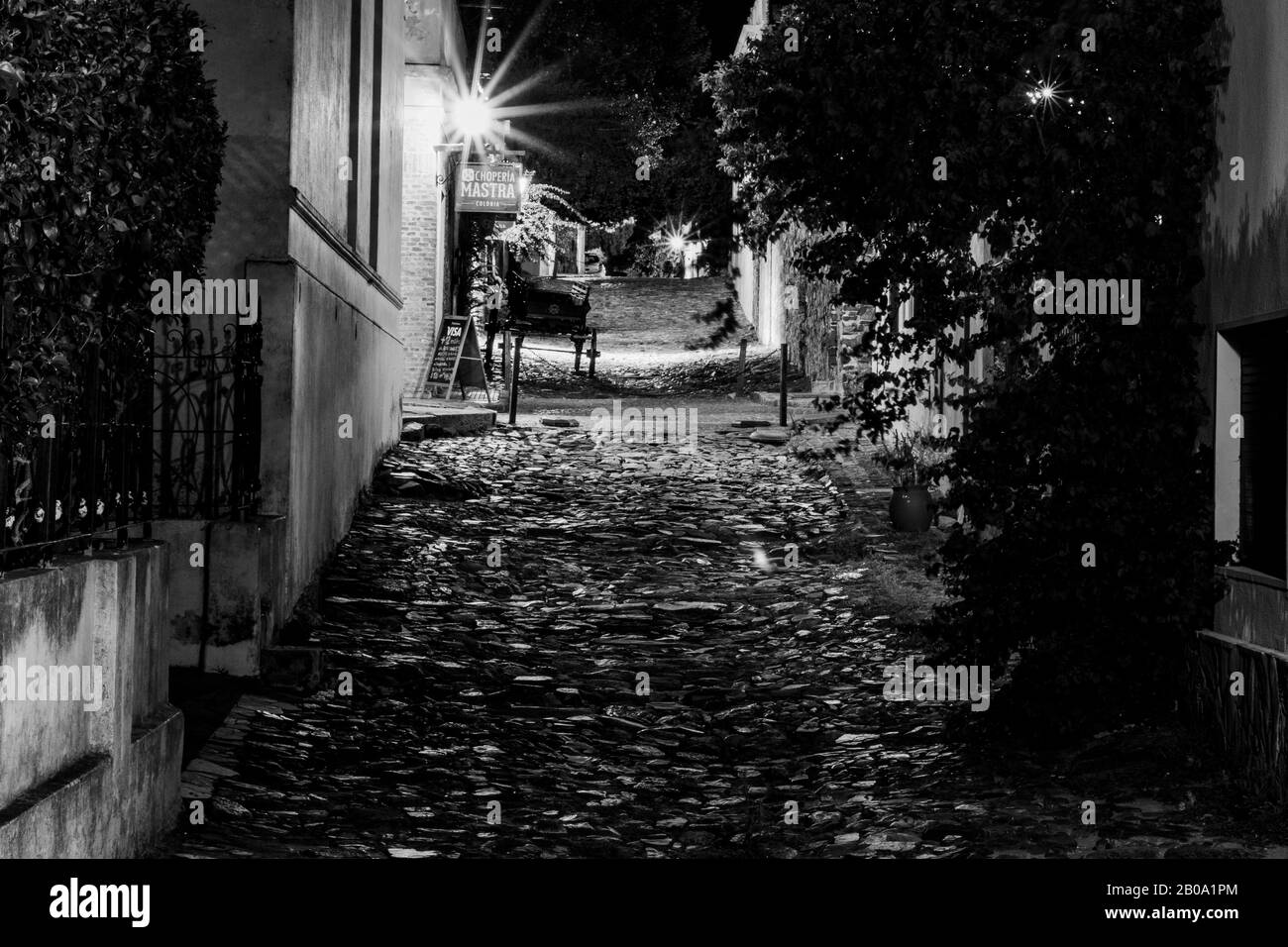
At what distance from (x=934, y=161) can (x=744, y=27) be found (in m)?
33.7

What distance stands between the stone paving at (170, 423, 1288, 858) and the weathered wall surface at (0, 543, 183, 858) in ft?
1.36

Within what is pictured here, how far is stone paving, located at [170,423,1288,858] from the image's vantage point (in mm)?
6996

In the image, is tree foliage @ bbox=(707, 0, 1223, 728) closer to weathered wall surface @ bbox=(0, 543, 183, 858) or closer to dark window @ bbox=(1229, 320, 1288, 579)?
dark window @ bbox=(1229, 320, 1288, 579)

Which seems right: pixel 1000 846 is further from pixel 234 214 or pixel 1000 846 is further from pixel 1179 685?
pixel 234 214

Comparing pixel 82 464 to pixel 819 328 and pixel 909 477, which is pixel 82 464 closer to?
pixel 909 477

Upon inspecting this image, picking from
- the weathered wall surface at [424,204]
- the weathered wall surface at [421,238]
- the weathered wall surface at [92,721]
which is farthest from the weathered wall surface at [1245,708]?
the weathered wall surface at [421,238]

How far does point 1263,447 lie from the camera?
792cm

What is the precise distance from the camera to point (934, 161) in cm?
852

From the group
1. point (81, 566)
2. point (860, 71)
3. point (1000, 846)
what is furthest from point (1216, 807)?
point (81, 566)

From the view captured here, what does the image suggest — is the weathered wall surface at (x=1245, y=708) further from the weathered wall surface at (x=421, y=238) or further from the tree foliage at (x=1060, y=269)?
the weathered wall surface at (x=421, y=238)

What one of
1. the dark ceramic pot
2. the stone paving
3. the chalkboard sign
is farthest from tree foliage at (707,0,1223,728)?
Answer: the chalkboard sign

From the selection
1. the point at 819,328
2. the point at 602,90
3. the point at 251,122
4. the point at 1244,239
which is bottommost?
the point at 1244,239

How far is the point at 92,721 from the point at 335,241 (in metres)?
7.19

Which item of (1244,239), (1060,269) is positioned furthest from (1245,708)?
(1060,269)
